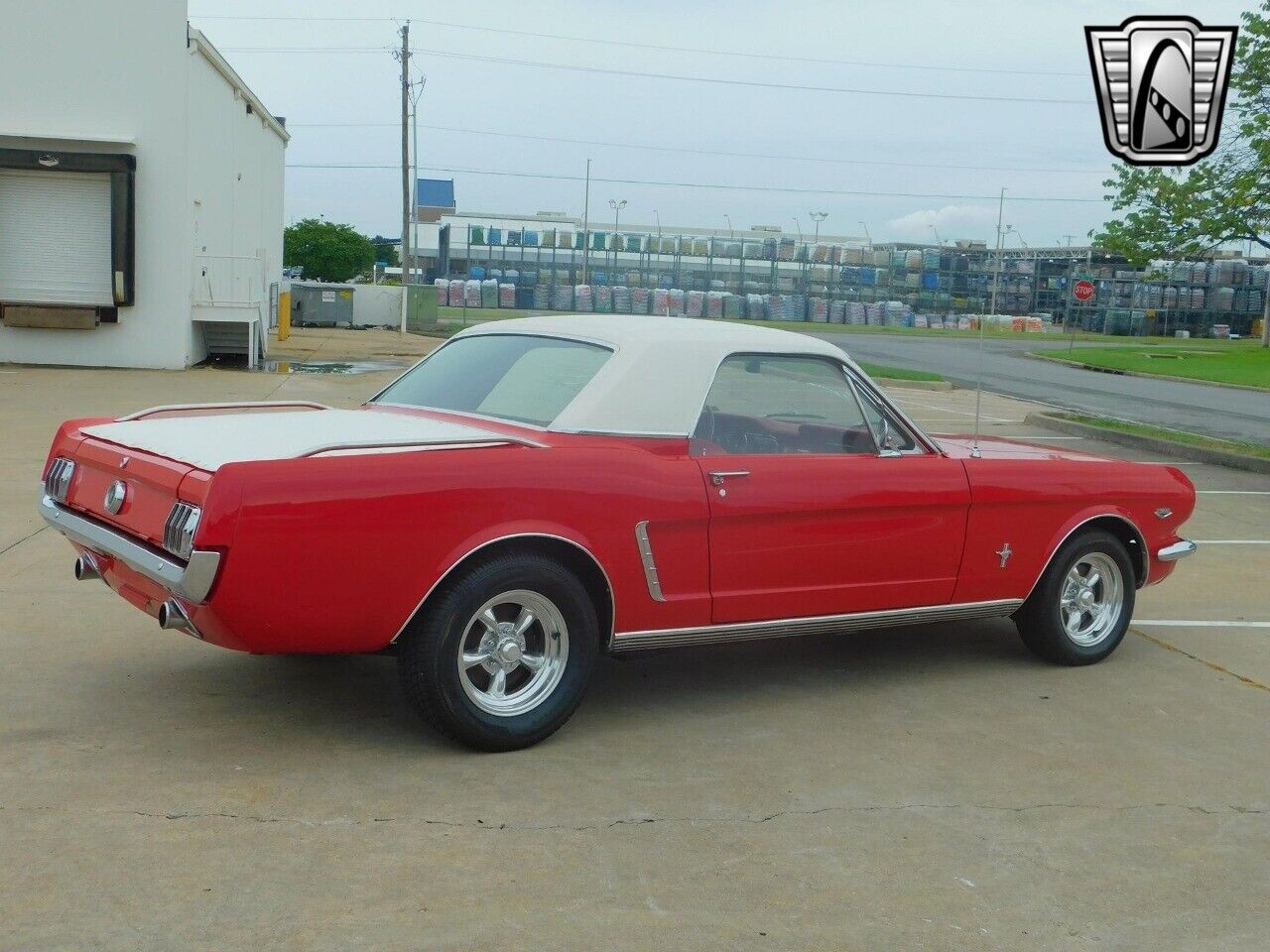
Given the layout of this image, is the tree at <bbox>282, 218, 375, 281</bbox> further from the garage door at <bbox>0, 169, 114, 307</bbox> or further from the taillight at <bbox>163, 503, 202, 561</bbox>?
the taillight at <bbox>163, 503, 202, 561</bbox>

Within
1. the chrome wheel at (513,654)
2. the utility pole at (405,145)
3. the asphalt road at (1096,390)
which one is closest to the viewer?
the chrome wheel at (513,654)

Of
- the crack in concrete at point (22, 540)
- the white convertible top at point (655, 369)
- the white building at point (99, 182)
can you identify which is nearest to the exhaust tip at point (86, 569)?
the white convertible top at point (655, 369)

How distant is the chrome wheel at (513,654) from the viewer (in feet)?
15.5

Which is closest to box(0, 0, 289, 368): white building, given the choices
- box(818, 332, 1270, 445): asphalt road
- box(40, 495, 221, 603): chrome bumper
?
box(818, 332, 1270, 445): asphalt road

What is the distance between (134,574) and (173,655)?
123cm

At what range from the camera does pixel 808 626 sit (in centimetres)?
548

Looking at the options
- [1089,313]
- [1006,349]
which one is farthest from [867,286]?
[1006,349]

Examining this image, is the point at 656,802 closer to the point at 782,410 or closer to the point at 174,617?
the point at 174,617

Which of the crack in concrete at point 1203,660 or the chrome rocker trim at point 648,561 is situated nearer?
the chrome rocker trim at point 648,561

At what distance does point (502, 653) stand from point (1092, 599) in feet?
9.90

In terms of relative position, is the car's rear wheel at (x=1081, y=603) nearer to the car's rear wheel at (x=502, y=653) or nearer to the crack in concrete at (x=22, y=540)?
the car's rear wheel at (x=502, y=653)

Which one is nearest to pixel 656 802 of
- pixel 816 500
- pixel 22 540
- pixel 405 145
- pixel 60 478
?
pixel 816 500

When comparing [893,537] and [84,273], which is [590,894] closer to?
[893,537]

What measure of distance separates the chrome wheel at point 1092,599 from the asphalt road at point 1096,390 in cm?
1292
